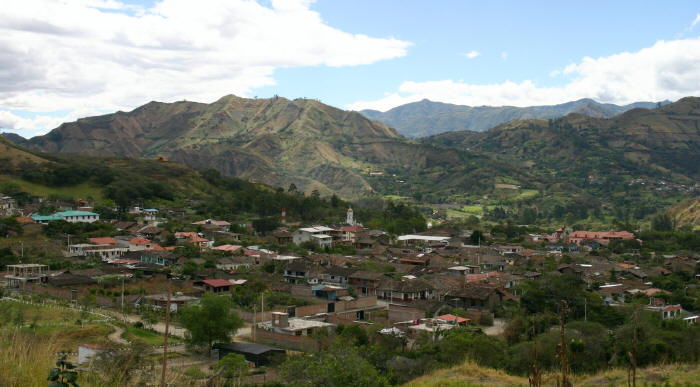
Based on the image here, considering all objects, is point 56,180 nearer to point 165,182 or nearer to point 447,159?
point 165,182

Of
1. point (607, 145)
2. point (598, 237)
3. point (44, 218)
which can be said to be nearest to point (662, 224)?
point (598, 237)

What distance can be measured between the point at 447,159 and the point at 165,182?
260ft


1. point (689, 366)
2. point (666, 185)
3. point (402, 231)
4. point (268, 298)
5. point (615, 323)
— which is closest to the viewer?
point (689, 366)

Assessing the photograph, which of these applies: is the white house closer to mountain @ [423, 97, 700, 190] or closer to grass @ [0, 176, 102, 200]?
grass @ [0, 176, 102, 200]

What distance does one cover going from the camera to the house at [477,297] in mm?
30766

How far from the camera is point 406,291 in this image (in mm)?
32906

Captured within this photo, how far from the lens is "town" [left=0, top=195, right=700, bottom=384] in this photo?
22781 millimetres

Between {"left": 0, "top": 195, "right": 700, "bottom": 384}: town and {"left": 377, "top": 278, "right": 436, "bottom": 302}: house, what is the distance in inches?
3.1

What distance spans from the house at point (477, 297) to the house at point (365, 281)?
15.1ft

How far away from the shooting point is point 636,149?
477ft

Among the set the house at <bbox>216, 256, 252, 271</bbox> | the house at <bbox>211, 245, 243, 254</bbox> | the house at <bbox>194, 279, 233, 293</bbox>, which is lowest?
the house at <bbox>194, 279, 233, 293</bbox>

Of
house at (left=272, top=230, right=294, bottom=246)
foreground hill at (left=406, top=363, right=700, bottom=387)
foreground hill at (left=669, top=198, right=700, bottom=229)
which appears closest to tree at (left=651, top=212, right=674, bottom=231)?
foreground hill at (left=669, top=198, right=700, bottom=229)

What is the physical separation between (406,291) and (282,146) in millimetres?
120809

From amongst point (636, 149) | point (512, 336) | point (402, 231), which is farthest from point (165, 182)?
point (636, 149)
